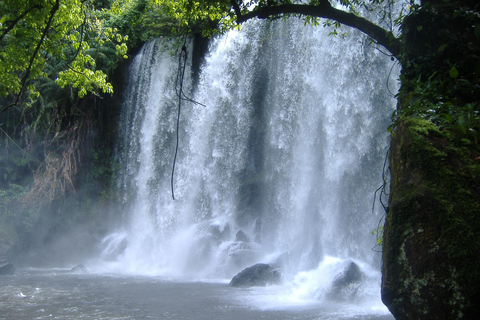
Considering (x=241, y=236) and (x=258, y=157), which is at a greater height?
(x=258, y=157)

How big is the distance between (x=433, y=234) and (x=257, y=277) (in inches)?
300

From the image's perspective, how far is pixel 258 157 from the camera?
15094mm

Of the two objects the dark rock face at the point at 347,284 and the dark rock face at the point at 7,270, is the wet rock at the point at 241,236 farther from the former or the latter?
the dark rock face at the point at 7,270

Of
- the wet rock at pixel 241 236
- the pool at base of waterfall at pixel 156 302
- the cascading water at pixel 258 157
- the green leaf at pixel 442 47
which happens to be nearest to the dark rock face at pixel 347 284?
the pool at base of waterfall at pixel 156 302

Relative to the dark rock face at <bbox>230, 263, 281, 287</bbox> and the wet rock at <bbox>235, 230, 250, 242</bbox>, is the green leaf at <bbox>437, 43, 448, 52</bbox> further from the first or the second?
the wet rock at <bbox>235, 230, 250, 242</bbox>

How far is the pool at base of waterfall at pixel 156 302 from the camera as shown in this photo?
20.7ft

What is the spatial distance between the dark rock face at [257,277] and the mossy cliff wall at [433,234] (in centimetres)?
713

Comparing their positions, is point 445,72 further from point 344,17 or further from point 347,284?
point 347,284

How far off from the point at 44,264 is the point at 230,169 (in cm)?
753

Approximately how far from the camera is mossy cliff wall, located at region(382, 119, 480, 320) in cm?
223

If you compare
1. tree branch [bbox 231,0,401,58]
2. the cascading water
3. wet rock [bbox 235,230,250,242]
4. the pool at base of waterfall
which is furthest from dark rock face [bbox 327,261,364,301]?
tree branch [bbox 231,0,401,58]

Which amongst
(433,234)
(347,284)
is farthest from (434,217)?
(347,284)

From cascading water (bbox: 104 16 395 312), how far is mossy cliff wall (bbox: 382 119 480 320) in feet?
22.7

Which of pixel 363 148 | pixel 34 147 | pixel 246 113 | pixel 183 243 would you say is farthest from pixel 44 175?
pixel 363 148
